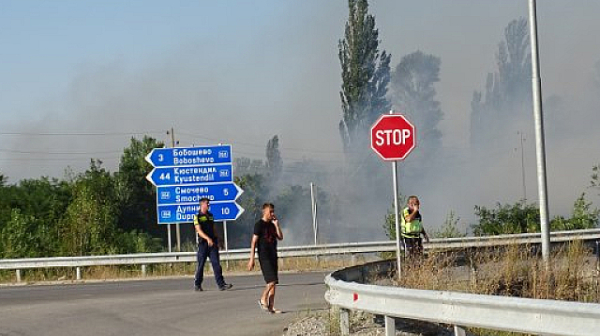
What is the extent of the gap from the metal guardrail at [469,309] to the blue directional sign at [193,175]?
21.7m

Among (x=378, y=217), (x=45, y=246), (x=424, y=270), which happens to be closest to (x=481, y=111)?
(x=378, y=217)

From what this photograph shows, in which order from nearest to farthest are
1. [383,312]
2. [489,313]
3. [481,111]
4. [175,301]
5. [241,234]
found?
[489,313], [383,312], [175,301], [241,234], [481,111]

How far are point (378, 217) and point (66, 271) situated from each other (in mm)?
58524

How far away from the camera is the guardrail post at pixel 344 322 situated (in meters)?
12.6

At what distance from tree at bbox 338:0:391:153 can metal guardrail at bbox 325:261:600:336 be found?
57322mm

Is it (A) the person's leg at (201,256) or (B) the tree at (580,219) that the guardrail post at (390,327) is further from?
(B) the tree at (580,219)

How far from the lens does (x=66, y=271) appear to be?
3372 cm

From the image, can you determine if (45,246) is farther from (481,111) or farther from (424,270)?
(481,111)

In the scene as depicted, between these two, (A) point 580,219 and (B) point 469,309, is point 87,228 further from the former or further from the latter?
(B) point 469,309

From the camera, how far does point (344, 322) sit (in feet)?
41.6

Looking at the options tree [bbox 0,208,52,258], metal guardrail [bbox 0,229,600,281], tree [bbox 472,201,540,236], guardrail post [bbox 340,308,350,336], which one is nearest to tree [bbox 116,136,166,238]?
tree [bbox 0,208,52,258]

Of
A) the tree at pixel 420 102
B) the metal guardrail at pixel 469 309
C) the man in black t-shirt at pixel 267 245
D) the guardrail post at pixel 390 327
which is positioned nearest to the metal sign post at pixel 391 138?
the man in black t-shirt at pixel 267 245

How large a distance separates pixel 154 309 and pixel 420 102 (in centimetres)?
8044

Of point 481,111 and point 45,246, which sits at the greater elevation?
point 481,111
